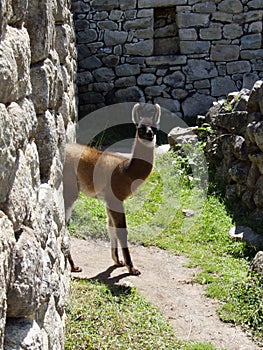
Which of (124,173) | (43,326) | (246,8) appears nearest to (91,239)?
(124,173)

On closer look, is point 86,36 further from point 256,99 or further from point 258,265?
point 258,265

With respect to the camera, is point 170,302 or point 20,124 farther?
point 170,302

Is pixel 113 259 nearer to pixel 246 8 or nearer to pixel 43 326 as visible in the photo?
pixel 43 326

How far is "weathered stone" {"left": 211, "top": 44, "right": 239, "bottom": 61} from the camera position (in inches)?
424

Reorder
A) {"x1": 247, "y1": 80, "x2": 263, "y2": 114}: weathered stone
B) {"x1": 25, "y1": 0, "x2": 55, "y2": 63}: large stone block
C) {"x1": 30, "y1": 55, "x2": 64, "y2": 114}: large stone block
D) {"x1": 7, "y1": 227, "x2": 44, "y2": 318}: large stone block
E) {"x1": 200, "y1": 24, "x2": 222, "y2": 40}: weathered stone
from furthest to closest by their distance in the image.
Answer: {"x1": 200, "y1": 24, "x2": 222, "y2": 40}: weathered stone, {"x1": 247, "y1": 80, "x2": 263, "y2": 114}: weathered stone, {"x1": 30, "y1": 55, "x2": 64, "y2": 114}: large stone block, {"x1": 25, "y1": 0, "x2": 55, "y2": 63}: large stone block, {"x1": 7, "y1": 227, "x2": 44, "y2": 318}: large stone block

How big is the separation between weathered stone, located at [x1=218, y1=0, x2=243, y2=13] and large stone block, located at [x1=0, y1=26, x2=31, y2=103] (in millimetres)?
9242

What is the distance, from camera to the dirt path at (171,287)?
12.9 ft

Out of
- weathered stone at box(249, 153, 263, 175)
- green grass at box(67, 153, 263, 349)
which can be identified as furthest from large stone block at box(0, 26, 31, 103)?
weathered stone at box(249, 153, 263, 175)

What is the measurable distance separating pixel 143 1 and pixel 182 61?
4.81 ft

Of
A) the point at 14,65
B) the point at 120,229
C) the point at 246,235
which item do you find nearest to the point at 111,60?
the point at 246,235

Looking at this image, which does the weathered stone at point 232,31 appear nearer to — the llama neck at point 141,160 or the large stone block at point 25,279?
the llama neck at point 141,160

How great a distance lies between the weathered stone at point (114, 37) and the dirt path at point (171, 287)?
627cm

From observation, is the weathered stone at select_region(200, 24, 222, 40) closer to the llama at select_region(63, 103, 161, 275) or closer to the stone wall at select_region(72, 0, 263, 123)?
the stone wall at select_region(72, 0, 263, 123)

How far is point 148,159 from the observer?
5191 mm
